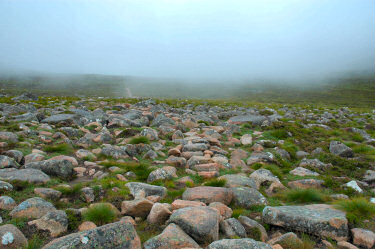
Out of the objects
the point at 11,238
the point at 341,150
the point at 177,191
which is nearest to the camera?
the point at 11,238

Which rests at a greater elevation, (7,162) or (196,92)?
(7,162)

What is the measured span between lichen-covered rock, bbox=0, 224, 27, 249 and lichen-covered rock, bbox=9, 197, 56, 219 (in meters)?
0.60

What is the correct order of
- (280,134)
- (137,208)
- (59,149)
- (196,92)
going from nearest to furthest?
(137,208) → (59,149) → (280,134) → (196,92)

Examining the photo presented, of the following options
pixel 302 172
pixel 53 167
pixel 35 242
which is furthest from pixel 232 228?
pixel 53 167

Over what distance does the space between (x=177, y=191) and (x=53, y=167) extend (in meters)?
4.10

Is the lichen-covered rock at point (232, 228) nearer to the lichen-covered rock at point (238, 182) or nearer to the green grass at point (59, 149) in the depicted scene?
the lichen-covered rock at point (238, 182)

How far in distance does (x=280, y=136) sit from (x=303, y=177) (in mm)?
5978

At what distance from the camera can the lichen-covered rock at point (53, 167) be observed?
7230 millimetres

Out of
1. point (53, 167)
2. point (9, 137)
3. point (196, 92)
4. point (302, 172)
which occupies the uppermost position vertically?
point (9, 137)

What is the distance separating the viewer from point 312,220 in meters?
5.07

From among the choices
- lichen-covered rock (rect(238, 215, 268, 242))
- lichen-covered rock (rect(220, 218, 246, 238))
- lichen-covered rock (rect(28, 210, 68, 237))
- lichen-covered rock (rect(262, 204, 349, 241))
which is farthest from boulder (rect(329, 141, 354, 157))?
lichen-covered rock (rect(28, 210, 68, 237))

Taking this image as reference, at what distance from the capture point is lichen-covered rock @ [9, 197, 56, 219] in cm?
477

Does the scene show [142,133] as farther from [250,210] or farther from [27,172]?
[250,210]

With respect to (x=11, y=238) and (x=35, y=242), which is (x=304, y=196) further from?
(x=11, y=238)
